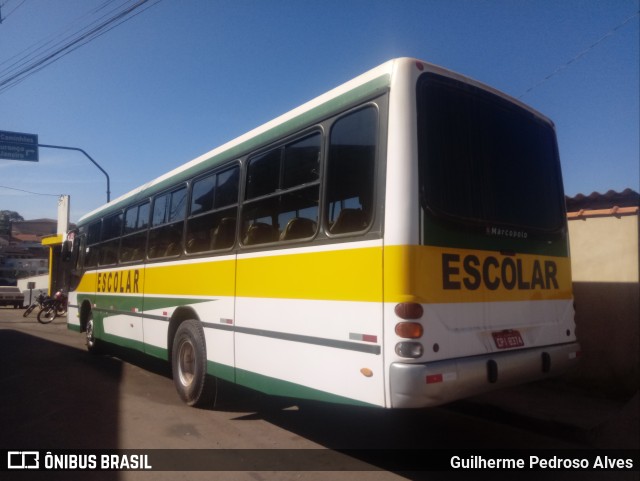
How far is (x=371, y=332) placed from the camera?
3721 mm

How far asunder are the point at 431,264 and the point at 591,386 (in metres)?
4.45

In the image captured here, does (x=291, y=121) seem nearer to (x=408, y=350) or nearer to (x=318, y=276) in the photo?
(x=318, y=276)

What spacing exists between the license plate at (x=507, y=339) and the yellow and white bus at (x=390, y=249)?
0.05 feet

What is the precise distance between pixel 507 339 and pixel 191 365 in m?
3.97

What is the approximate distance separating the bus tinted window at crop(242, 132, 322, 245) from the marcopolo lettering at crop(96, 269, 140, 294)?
3.62m

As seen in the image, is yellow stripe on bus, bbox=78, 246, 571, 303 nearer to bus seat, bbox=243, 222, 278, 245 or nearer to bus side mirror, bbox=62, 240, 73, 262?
bus seat, bbox=243, 222, 278, 245

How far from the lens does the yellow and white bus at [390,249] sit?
3682 mm

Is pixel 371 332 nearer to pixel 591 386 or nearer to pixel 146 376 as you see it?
pixel 591 386

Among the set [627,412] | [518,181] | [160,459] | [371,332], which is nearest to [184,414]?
[160,459]

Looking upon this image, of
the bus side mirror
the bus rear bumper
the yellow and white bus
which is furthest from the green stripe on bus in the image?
the bus side mirror

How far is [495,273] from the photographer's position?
4242 mm

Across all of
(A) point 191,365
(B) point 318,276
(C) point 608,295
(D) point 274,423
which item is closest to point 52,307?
(A) point 191,365

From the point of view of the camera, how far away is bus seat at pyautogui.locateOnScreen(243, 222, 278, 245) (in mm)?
4947

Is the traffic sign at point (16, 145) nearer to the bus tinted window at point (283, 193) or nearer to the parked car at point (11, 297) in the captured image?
the parked car at point (11, 297)
